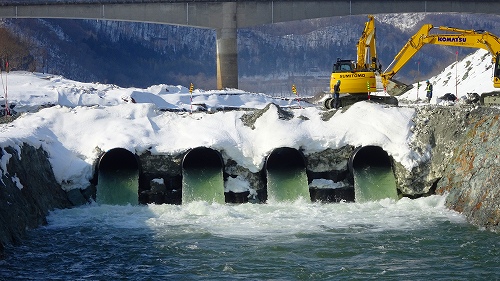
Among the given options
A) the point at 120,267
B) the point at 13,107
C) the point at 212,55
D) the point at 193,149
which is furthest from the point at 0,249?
the point at 212,55

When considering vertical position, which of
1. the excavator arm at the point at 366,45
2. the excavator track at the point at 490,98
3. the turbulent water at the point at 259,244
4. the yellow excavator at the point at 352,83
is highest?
the excavator arm at the point at 366,45

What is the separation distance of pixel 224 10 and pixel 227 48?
374 centimetres

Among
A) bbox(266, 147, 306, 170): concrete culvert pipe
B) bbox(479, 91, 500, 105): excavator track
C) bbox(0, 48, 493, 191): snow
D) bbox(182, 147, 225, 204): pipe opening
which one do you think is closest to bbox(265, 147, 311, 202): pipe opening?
bbox(266, 147, 306, 170): concrete culvert pipe

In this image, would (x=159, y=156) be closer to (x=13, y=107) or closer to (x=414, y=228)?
(x=414, y=228)

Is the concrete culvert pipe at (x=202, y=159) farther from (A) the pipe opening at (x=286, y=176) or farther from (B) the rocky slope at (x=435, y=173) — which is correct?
(B) the rocky slope at (x=435, y=173)

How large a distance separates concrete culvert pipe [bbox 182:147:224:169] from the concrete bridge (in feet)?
191

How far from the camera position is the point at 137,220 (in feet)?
72.2

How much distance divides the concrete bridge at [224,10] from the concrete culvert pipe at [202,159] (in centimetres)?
5831

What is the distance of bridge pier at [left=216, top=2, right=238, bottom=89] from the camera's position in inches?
3305

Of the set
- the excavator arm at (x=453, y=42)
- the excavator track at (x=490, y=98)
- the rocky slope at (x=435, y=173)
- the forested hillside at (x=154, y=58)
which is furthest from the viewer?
the forested hillside at (x=154, y=58)

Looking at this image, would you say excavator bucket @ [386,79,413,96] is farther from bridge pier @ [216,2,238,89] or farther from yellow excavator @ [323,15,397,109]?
bridge pier @ [216,2,238,89]

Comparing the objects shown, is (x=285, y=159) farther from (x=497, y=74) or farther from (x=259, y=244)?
(x=497, y=74)

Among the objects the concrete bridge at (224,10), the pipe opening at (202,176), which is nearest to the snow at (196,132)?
the pipe opening at (202,176)

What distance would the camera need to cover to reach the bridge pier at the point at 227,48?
83.9 meters
